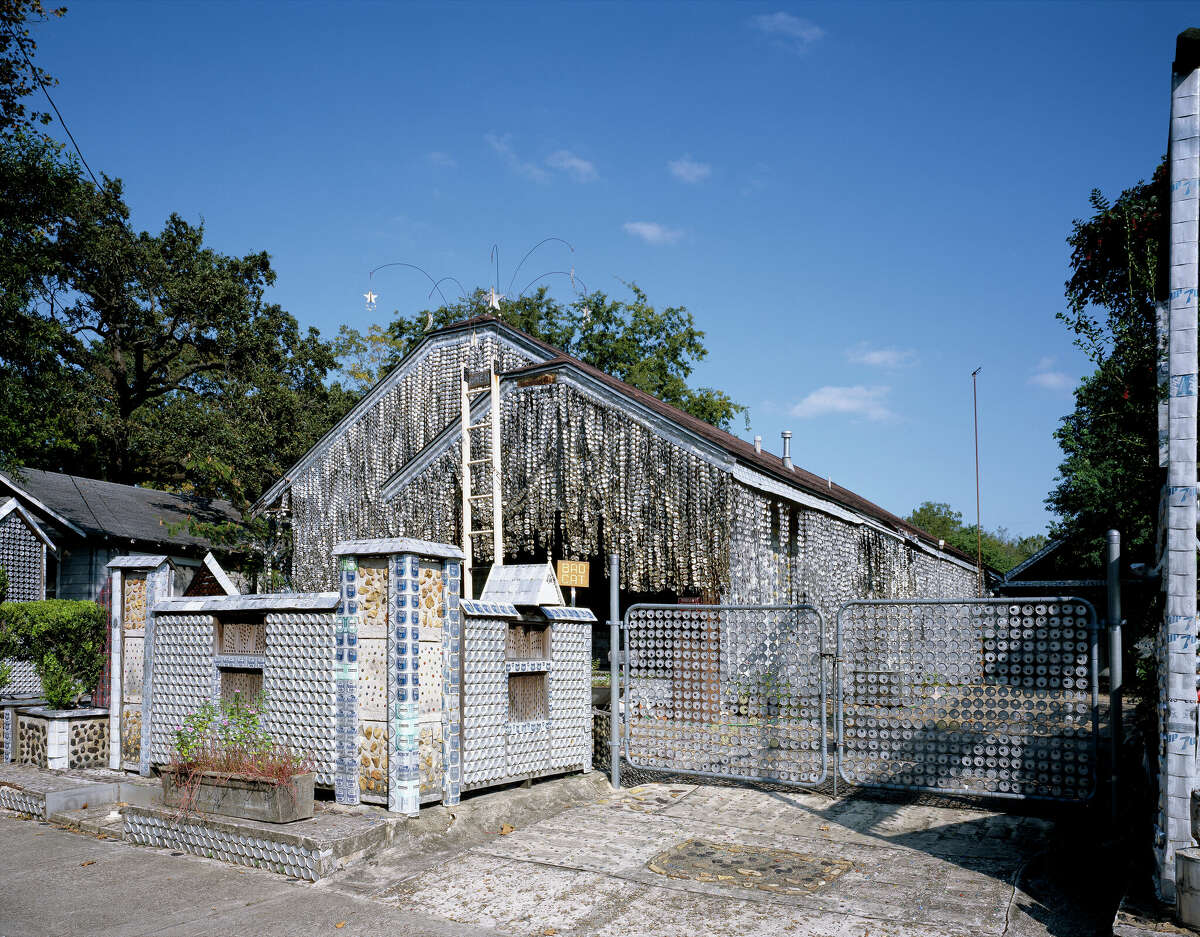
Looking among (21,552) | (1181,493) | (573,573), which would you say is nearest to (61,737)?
(573,573)

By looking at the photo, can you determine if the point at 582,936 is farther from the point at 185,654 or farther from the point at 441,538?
the point at 441,538

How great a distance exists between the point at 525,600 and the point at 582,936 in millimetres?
4141

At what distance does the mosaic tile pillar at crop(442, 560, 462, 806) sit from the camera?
→ 7828 millimetres

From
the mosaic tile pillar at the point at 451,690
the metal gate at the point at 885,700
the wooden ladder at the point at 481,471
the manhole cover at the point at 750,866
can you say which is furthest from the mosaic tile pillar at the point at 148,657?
the wooden ladder at the point at 481,471

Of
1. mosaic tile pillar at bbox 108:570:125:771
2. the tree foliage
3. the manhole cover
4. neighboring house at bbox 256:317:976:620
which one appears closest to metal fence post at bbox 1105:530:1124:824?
the manhole cover

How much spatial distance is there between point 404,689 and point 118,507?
19.9 meters

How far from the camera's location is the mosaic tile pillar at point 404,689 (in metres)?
7.42

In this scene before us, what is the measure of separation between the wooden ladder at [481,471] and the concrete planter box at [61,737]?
628 cm

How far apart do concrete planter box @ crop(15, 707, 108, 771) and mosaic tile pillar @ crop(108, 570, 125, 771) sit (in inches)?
9.6

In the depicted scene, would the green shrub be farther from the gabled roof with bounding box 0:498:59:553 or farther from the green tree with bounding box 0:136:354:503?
the green tree with bounding box 0:136:354:503

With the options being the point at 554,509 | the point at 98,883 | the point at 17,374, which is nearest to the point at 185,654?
the point at 98,883

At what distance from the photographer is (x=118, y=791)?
8.85m

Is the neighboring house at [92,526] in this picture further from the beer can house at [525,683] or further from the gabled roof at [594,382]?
the beer can house at [525,683]

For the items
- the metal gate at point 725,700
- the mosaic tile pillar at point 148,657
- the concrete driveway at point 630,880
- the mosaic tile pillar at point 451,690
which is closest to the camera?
the concrete driveway at point 630,880
